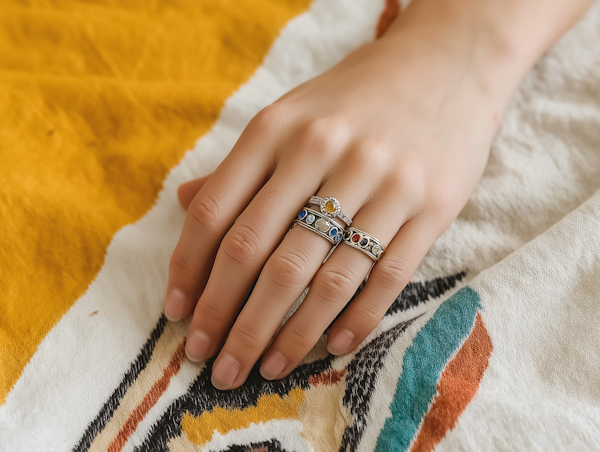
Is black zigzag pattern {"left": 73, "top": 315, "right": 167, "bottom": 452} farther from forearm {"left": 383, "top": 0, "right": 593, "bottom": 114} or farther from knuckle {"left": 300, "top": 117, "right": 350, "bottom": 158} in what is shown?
forearm {"left": 383, "top": 0, "right": 593, "bottom": 114}

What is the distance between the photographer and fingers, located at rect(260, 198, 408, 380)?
568mm

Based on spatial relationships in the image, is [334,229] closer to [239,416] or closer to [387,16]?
[239,416]

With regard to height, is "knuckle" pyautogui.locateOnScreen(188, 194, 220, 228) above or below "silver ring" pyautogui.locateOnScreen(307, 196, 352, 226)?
below

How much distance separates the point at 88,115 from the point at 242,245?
0.39m

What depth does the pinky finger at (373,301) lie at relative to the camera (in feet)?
Answer: 1.89

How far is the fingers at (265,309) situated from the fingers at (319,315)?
15mm

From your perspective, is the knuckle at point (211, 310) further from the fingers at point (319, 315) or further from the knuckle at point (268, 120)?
the knuckle at point (268, 120)

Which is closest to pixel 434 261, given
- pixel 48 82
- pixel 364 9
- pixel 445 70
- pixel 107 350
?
pixel 445 70

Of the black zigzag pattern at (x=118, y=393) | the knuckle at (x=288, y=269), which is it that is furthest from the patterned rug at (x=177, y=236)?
the knuckle at (x=288, y=269)

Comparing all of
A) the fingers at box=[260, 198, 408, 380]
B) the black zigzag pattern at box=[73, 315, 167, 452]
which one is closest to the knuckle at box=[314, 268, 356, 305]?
the fingers at box=[260, 198, 408, 380]

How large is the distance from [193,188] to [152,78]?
0.27 meters

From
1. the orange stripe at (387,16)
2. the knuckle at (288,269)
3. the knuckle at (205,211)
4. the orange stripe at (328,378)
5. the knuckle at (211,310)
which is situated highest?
the orange stripe at (387,16)

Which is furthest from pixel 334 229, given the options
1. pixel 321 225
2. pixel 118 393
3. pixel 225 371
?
pixel 118 393

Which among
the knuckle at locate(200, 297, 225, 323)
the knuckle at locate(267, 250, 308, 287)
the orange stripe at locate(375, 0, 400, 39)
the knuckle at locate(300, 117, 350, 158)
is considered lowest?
the knuckle at locate(200, 297, 225, 323)
